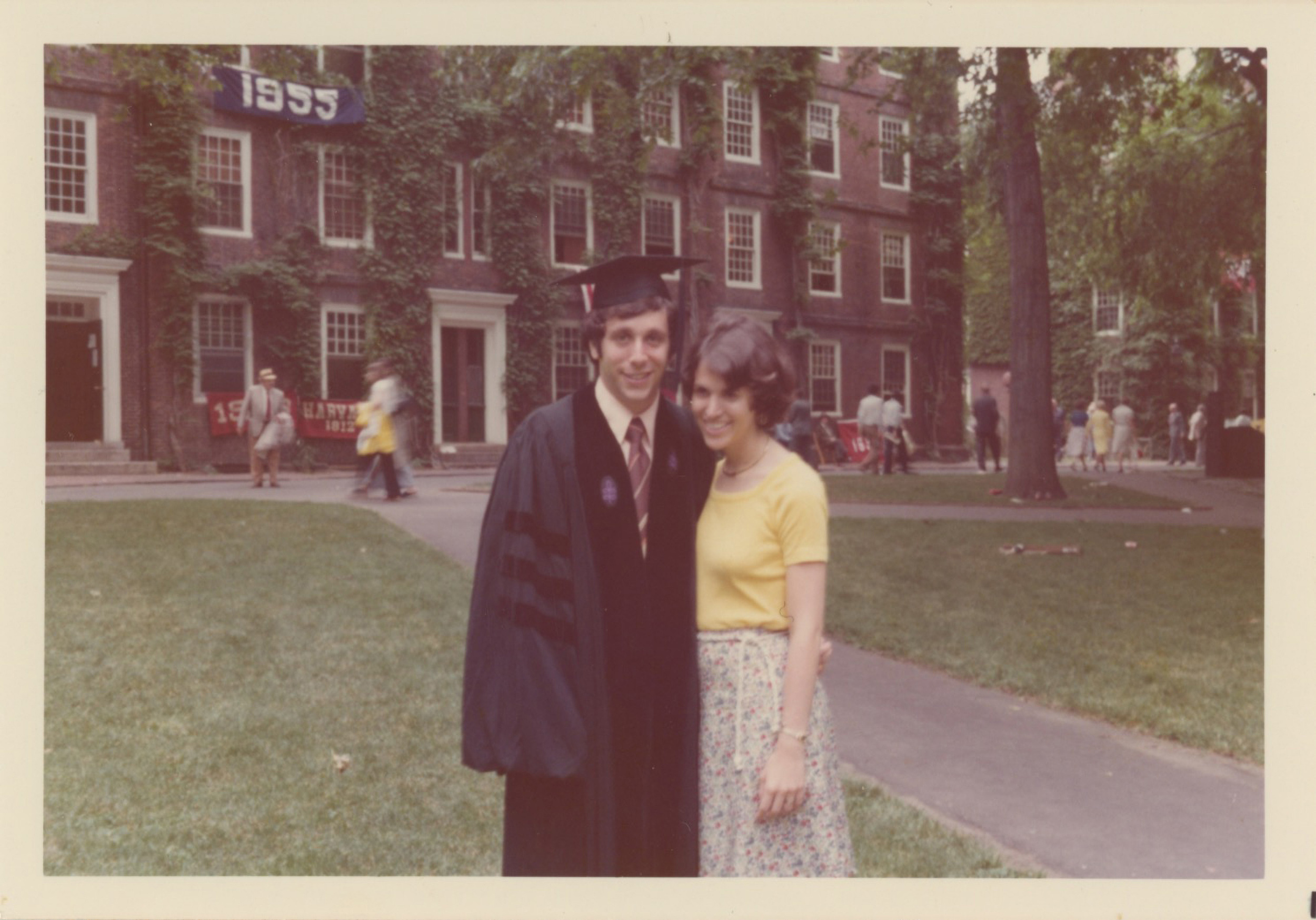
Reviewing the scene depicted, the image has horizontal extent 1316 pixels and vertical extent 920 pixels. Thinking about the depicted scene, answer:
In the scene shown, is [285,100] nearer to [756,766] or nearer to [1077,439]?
[756,766]

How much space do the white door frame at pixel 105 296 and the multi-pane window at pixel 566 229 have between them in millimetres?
6525

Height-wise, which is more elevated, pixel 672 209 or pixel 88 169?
pixel 88 169

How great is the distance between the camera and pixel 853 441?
1941cm

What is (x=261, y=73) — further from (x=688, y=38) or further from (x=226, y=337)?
(x=226, y=337)

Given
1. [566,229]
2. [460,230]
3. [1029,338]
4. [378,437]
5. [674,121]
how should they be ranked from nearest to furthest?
1. [674,121]
2. [378,437]
3. [1029,338]
4. [566,229]
5. [460,230]

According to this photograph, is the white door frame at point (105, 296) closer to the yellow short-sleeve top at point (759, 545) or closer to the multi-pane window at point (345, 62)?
the multi-pane window at point (345, 62)

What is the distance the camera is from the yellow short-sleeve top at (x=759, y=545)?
280cm

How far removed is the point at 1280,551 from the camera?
4371 mm

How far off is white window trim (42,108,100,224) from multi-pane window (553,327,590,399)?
14.1 ft

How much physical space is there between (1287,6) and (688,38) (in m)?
2.26

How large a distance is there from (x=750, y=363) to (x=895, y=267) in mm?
9279

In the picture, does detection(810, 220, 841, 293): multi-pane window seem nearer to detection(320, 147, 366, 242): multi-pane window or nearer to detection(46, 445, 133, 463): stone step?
detection(46, 445, 133, 463): stone step

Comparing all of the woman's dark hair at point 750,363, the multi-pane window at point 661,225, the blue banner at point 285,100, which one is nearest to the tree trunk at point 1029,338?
the multi-pane window at point 661,225

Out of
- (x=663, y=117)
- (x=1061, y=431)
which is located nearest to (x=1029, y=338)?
(x=663, y=117)
